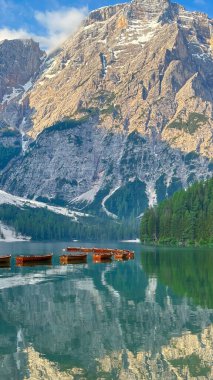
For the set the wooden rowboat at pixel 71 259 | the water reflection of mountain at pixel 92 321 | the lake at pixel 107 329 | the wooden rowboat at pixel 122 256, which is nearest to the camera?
the lake at pixel 107 329

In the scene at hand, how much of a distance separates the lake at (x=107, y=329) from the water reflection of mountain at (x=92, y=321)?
0.07 meters

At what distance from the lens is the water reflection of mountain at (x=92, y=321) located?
4094 centimetres

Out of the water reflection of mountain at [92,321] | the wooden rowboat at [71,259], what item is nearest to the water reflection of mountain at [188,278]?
the water reflection of mountain at [92,321]

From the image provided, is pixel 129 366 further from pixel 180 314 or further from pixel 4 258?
pixel 4 258

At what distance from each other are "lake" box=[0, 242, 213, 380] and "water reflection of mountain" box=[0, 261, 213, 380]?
7cm

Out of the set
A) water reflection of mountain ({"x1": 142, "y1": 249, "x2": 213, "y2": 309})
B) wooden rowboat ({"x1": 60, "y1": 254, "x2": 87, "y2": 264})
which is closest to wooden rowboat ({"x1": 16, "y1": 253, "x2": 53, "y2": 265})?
wooden rowboat ({"x1": 60, "y1": 254, "x2": 87, "y2": 264})

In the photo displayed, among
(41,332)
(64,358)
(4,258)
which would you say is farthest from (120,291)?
(4,258)

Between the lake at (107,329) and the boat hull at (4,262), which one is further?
the boat hull at (4,262)

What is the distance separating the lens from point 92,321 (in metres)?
53.3

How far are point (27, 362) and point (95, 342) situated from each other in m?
7.33

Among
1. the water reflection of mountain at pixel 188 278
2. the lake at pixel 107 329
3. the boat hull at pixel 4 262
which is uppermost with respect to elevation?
the boat hull at pixel 4 262

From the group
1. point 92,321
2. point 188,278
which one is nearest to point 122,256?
point 188,278

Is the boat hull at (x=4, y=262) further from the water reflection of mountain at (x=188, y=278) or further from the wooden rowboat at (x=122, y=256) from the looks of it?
the wooden rowboat at (x=122, y=256)

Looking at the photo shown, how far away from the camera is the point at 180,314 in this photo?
56.2 meters
